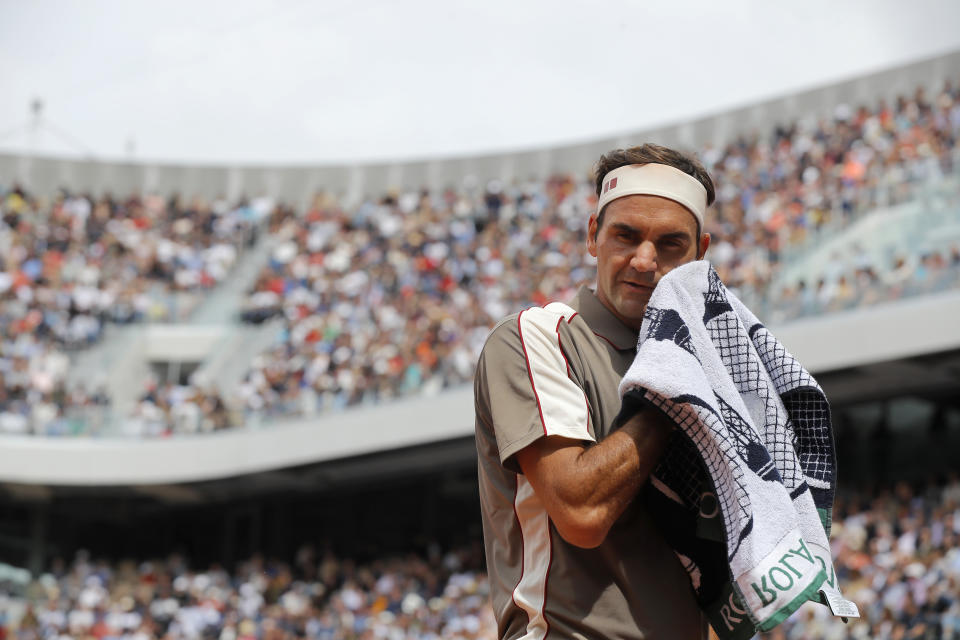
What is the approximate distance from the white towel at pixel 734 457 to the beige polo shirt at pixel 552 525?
2.9 inches

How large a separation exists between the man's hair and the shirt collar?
0.14 meters

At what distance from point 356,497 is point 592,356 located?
1957 centimetres

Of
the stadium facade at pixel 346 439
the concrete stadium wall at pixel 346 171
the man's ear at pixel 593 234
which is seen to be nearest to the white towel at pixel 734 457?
the man's ear at pixel 593 234

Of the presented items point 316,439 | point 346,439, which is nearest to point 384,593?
point 346,439

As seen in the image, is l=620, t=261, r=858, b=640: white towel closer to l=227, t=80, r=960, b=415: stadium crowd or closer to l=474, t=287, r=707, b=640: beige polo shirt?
l=474, t=287, r=707, b=640: beige polo shirt

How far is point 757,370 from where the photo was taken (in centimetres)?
208

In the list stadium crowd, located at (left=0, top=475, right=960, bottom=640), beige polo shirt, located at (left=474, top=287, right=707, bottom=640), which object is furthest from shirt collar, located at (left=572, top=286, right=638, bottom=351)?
stadium crowd, located at (left=0, top=475, right=960, bottom=640)

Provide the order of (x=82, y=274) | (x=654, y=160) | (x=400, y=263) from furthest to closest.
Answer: (x=82, y=274) < (x=400, y=263) < (x=654, y=160)

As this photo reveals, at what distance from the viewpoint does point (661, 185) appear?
218 centimetres

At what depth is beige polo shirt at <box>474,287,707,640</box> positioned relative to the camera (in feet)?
6.73

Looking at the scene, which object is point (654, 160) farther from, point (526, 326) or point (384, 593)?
point (384, 593)

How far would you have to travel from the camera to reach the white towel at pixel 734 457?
1908 mm

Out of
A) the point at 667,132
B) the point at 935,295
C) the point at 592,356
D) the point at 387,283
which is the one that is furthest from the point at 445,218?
the point at 592,356

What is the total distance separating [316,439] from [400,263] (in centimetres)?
388
